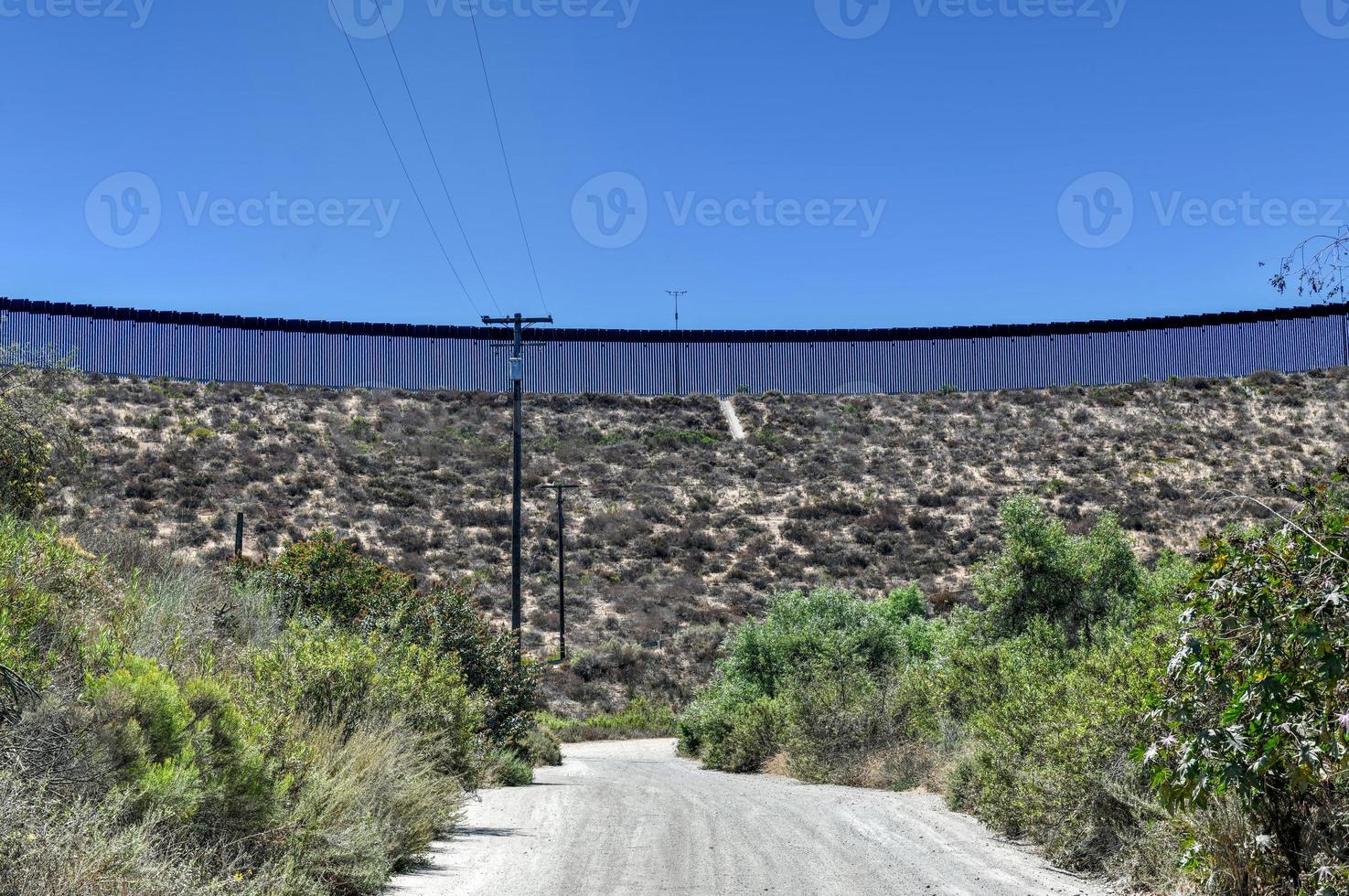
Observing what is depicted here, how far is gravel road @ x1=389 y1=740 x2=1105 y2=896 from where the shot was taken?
368 inches

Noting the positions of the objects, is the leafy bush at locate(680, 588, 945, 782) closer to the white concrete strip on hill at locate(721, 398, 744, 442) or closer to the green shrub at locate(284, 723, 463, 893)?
the green shrub at locate(284, 723, 463, 893)

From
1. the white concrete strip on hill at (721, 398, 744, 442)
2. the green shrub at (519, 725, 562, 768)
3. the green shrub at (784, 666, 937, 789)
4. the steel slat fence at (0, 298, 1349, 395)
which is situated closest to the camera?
the green shrub at (784, 666, 937, 789)

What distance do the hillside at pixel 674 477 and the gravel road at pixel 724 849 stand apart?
97.0 ft

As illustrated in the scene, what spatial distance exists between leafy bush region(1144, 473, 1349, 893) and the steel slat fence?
218 ft

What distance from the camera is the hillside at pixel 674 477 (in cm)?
5069

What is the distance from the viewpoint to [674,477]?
206 feet

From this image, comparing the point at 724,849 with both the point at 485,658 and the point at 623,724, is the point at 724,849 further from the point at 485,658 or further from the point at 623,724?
the point at 623,724

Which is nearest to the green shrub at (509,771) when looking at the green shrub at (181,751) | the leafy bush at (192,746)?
the leafy bush at (192,746)

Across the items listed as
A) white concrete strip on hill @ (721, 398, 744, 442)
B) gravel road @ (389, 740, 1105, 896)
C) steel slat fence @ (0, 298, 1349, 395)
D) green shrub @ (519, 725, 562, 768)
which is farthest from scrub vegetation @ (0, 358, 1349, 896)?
steel slat fence @ (0, 298, 1349, 395)

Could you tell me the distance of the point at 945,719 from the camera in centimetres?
1803

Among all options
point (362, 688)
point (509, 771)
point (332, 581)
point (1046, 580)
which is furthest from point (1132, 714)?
point (332, 581)

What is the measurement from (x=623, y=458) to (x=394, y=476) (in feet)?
41.2

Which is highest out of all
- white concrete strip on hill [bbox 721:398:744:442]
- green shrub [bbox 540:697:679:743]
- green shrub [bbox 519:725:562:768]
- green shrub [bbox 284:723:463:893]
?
white concrete strip on hill [bbox 721:398:744:442]

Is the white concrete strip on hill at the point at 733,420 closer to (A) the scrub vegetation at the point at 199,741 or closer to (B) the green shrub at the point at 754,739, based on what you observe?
(B) the green shrub at the point at 754,739
